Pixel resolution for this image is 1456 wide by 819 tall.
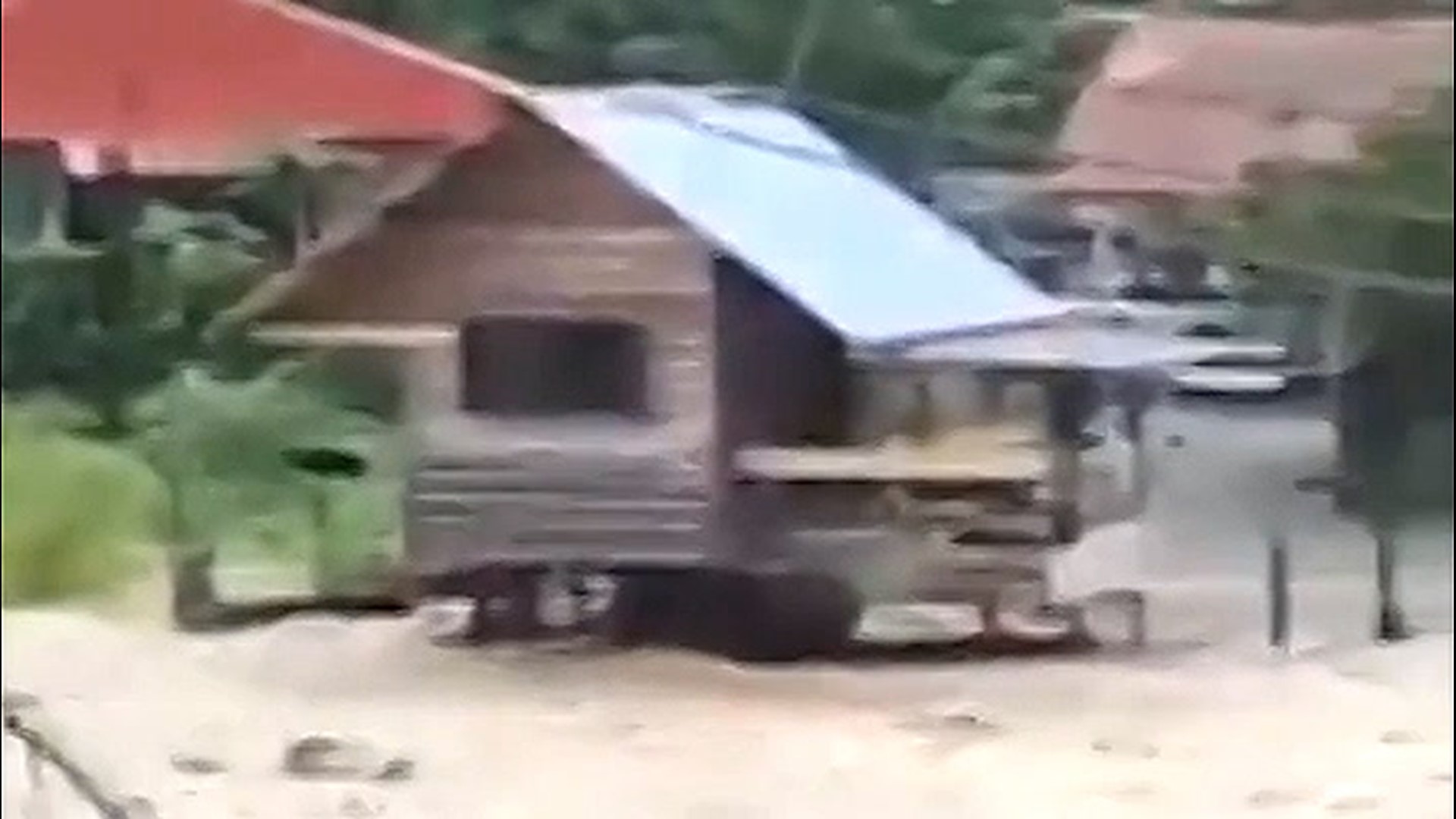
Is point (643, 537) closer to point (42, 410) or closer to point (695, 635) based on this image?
point (695, 635)

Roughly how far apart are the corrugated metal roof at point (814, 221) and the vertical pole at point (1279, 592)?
0.24ft

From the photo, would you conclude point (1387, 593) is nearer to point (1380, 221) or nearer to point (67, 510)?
point (1380, 221)

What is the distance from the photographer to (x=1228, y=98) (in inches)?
20.9

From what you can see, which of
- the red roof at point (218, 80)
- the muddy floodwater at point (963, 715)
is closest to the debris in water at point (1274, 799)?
the muddy floodwater at point (963, 715)

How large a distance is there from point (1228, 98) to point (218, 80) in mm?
244

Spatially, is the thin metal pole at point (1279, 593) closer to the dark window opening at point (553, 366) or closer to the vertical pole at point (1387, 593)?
the vertical pole at point (1387, 593)

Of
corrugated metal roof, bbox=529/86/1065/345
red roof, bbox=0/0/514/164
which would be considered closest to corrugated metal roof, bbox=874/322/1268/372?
corrugated metal roof, bbox=529/86/1065/345

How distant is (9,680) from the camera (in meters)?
0.59

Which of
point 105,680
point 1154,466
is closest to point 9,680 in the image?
point 105,680

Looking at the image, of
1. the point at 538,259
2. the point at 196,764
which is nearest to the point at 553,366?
the point at 538,259

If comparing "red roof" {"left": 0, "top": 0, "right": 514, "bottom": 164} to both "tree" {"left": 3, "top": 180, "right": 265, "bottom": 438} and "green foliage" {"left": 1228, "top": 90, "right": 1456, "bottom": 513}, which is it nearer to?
"tree" {"left": 3, "top": 180, "right": 265, "bottom": 438}

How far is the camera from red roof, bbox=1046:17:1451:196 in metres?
0.52

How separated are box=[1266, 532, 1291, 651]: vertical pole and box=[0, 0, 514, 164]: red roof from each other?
0.21 meters

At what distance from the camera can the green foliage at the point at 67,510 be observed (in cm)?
58
